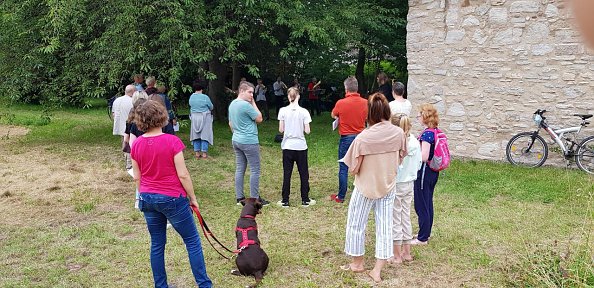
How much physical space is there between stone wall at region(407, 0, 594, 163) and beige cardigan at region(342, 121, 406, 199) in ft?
18.1

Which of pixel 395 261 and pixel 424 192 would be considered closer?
pixel 395 261

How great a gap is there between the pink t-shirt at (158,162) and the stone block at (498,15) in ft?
22.9

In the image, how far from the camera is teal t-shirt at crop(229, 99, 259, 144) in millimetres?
6332

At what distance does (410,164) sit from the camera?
4.67 m

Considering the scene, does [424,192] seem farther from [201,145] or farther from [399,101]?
[201,145]

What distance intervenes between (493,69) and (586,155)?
207 cm

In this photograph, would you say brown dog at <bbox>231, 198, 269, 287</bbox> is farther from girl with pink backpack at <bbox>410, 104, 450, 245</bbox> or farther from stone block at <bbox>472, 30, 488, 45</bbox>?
stone block at <bbox>472, 30, 488, 45</bbox>

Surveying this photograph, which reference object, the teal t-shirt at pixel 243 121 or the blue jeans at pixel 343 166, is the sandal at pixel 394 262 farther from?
the teal t-shirt at pixel 243 121

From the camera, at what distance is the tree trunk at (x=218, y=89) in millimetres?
13789

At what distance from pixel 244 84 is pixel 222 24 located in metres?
3.77

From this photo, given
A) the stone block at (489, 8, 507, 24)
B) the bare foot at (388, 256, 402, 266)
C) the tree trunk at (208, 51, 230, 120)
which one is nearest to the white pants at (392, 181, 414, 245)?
the bare foot at (388, 256, 402, 266)

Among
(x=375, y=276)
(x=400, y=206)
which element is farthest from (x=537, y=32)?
(x=375, y=276)

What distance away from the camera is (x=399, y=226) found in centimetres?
471

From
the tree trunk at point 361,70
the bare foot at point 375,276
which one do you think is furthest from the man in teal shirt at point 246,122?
the tree trunk at point 361,70
